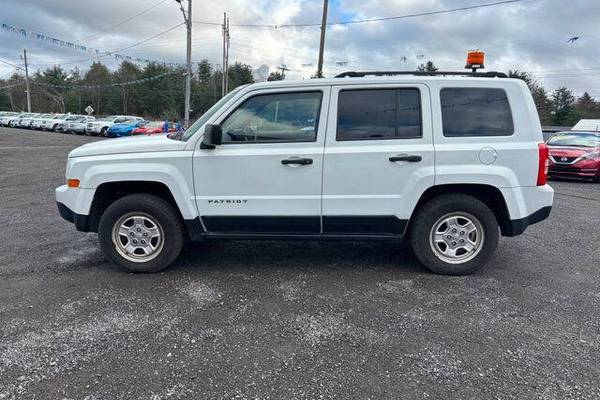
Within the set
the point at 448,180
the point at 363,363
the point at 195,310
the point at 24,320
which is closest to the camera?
the point at 363,363

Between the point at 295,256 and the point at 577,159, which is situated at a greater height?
the point at 577,159

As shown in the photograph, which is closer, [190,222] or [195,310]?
[195,310]

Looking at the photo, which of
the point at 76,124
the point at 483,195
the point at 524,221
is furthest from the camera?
the point at 76,124

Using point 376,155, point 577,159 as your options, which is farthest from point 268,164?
point 577,159

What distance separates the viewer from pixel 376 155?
153 inches

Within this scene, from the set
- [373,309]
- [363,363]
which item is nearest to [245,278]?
[373,309]

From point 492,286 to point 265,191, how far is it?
2409 millimetres

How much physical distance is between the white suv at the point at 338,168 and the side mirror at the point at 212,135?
1 centimetres

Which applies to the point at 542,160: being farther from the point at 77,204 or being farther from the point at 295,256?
the point at 77,204

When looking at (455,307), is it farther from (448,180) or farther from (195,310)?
(195,310)

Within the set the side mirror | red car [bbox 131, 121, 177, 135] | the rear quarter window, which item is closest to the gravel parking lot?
the side mirror

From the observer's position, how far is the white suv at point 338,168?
3920 millimetres

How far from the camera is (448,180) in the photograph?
12.9 feet

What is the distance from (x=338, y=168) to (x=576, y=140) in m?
11.9
